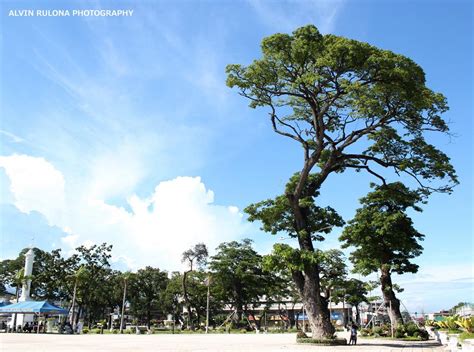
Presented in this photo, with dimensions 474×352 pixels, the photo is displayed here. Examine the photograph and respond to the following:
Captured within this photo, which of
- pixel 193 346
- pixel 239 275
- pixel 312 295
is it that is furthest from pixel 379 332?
pixel 239 275

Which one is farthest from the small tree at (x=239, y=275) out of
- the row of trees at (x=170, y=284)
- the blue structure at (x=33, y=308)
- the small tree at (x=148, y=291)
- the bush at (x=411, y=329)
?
the bush at (x=411, y=329)

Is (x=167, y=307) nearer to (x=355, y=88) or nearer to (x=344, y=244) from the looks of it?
(x=344, y=244)

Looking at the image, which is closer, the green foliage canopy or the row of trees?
the green foliage canopy

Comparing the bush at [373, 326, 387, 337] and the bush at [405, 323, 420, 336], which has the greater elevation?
the bush at [405, 323, 420, 336]

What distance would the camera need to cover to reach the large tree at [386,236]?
24875 millimetres

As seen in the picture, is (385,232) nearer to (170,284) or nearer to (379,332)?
(379,332)

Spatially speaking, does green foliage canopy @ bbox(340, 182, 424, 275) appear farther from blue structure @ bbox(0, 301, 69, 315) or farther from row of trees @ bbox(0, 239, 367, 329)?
blue structure @ bbox(0, 301, 69, 315)

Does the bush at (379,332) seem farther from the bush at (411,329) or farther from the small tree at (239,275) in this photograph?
the small tree at (239,275)

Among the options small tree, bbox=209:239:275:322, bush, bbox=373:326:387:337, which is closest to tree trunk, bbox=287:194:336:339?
bush, bbox=373:326:387:337

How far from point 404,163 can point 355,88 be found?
5.71 meters

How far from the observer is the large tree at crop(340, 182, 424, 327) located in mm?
24875

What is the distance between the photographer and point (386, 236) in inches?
996

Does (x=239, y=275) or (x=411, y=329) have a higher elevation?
(x=239, y=275)

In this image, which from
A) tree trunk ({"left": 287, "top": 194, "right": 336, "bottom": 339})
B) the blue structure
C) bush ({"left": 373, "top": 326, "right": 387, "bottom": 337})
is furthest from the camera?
the blue structure
